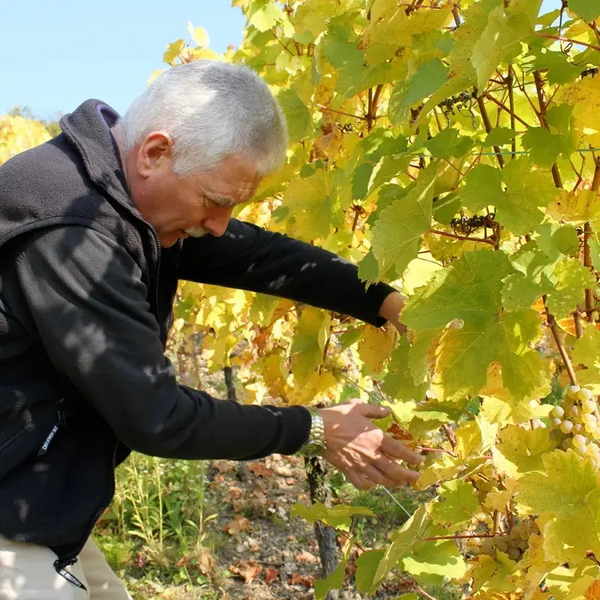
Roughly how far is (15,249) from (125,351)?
341 mm

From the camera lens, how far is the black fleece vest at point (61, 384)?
1.54m

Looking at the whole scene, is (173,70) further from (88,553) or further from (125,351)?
(88,553)

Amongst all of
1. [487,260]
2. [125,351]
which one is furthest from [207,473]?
[487,260]

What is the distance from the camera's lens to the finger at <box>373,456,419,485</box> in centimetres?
166

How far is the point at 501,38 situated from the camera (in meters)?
0.94

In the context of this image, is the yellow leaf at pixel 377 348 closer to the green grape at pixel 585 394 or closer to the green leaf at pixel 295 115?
the green leaf at pixel 295 115

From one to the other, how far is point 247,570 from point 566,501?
3254mm

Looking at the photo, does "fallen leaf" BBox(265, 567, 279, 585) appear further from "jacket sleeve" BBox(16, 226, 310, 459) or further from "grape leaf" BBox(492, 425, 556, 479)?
"grape leaf" BBox(492, 425, 556, 479)

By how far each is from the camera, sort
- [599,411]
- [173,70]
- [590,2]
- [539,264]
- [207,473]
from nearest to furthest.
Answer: [590,2] < [539,264] < [599,411] < [173,70] < [207,473]

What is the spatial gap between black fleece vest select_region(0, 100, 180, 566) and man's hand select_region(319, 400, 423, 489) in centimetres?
58

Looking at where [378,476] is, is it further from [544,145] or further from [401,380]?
[544,145]

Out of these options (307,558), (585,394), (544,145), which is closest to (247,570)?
(307,558)

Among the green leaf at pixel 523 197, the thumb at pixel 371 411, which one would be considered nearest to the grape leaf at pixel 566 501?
the green leaf at pixel 523 197

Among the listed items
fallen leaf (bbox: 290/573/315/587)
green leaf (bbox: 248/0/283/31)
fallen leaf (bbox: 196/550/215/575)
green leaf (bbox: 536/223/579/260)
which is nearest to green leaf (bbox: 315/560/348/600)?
green leaf (bbox: 536/223/579/260)
